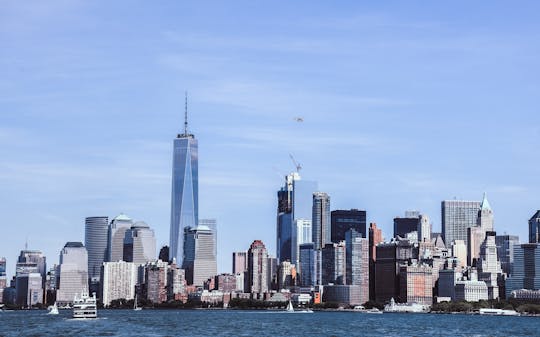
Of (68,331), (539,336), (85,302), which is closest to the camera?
(68,331)

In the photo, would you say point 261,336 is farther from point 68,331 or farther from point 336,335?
point 68,331

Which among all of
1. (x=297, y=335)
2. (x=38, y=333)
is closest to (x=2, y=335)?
(x=38, y=333)

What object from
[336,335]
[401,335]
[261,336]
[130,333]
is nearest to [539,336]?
[401,335]

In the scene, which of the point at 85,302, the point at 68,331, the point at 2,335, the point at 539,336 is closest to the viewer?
the point at 2,335

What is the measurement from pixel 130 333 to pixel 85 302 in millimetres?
58021

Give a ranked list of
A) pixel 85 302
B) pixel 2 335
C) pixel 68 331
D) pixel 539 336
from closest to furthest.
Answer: pixel 2 335, pixel 68 331, pixel 539 336, pixel 85 302

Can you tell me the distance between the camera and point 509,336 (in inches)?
5758

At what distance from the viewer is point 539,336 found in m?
153

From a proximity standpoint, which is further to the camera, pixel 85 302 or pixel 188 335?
pixel 85 302

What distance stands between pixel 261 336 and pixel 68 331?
2619 cm

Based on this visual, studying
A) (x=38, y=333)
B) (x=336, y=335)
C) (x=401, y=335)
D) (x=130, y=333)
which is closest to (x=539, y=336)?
(x=401, y=335)

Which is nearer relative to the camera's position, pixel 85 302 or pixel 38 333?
pixel 38 333

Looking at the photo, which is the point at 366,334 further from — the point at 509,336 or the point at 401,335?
the point at 509,336

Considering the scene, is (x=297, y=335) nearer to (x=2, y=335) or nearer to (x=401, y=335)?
(x=401, y=335)
